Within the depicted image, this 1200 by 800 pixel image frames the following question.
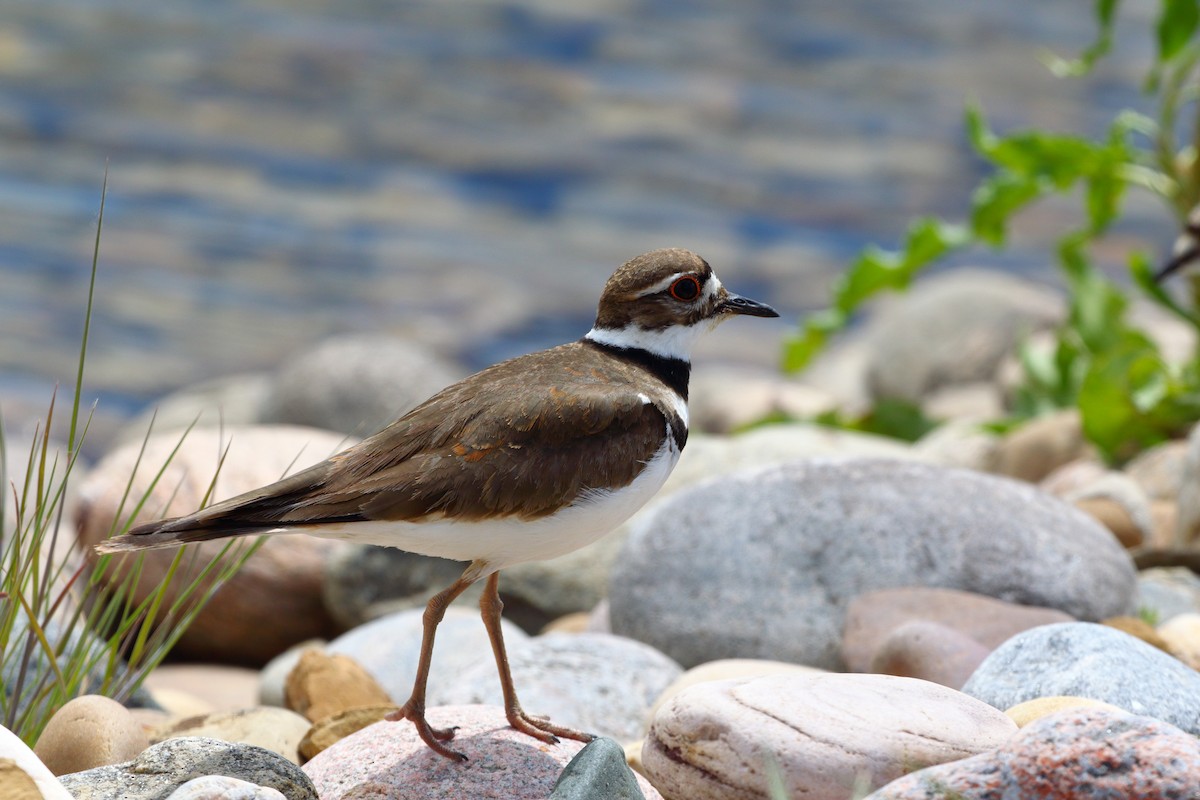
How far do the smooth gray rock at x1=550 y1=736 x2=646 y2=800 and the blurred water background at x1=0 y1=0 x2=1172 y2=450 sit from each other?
10.0 meters

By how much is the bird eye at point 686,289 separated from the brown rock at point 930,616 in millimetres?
1701

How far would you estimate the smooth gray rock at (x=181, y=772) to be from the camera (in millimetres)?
3725

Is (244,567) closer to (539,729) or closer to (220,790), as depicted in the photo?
(539,729)

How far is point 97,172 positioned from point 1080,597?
13.5 meters

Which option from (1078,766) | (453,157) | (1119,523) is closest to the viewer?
(1078,766)

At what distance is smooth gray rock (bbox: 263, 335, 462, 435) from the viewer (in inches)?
432

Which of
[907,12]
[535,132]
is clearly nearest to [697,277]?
[535,132]

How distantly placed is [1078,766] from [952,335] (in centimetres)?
1018

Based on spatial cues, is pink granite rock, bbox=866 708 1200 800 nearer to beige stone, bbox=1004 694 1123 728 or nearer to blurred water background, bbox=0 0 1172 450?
beige stone, bbox=1004 694 1123 728

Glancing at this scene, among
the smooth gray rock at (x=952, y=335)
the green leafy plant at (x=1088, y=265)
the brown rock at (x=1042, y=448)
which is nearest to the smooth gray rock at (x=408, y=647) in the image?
the brown rock at (x=1042, y=448)

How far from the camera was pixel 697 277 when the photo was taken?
4.71 metres

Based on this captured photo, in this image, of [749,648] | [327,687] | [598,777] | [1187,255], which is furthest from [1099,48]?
[598,777]

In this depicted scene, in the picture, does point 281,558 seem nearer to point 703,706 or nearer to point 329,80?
point 703,706

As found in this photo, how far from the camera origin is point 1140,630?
17.7 ft
